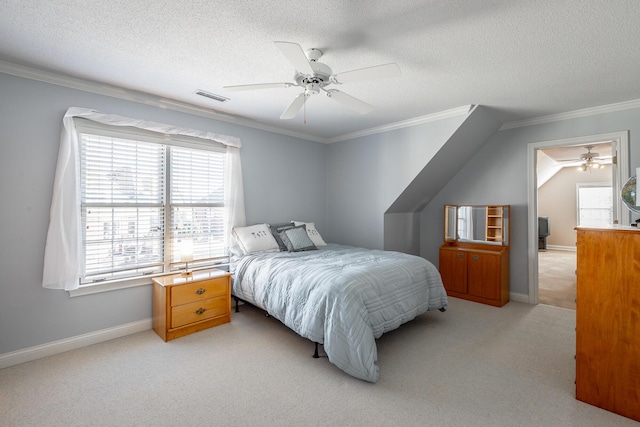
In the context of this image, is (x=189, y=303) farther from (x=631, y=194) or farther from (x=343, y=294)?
(x=631, y=194)

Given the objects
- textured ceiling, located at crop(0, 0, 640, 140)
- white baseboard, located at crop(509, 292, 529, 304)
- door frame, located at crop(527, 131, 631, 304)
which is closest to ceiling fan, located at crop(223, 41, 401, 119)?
textured ceiling, located at crop(0, 0, 640, 140)

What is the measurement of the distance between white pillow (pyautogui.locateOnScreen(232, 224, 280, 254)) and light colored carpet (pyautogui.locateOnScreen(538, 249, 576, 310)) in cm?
372

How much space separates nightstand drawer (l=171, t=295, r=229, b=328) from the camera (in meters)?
2.92

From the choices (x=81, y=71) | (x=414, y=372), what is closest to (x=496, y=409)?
(x=414, y=372)

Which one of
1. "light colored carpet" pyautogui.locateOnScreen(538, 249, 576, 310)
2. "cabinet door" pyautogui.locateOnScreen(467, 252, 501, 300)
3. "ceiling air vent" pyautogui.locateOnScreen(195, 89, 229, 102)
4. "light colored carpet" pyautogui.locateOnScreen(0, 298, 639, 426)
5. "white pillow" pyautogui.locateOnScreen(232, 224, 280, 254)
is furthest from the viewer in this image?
"light colored carpet" pyautogui.locateOnScreen(538, 249, 576, 310)

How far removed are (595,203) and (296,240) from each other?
8442mm

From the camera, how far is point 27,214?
8.32 ft

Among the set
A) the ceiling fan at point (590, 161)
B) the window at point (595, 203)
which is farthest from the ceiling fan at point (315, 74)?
the window at point (595, 203)

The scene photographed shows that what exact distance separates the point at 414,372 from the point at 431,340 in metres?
0.63

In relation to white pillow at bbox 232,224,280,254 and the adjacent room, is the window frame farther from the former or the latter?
white pillow at bbox 232,224,280,254

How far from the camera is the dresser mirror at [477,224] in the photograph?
4.09 meters

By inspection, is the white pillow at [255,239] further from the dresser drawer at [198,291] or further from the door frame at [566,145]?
the door frame at [566,145]

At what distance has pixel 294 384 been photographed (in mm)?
2176

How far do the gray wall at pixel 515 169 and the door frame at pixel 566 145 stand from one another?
48 millimetres
